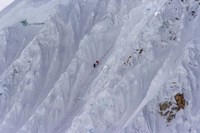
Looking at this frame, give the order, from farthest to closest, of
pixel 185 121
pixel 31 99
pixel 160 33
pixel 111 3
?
pixel 111 3, pixel 31 99, pixel 160 33, pixel 185 121

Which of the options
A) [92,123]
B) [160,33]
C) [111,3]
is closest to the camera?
[92,123]

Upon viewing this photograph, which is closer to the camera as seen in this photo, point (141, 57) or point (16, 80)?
point (141, 57)

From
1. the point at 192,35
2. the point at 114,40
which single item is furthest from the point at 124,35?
the point at 192,35

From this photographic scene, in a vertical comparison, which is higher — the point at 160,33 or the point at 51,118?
the point at 160,33

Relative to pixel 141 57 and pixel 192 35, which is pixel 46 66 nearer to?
pixel 141 57

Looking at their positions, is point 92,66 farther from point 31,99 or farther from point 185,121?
point 185,121

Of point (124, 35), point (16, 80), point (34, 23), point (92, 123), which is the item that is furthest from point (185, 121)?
point (34, 23)
